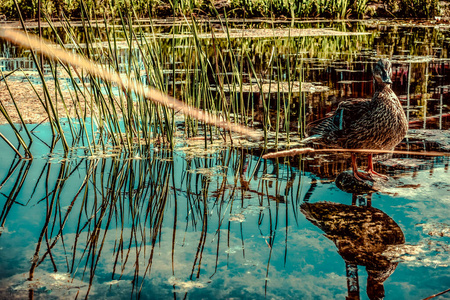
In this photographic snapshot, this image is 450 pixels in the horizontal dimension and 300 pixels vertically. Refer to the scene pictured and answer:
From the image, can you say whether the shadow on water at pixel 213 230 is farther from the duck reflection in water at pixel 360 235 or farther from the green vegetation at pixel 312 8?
the green vegetation at pixel 312 8

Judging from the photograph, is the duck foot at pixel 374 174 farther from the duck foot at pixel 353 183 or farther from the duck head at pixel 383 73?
the duck head at pixel 383 73

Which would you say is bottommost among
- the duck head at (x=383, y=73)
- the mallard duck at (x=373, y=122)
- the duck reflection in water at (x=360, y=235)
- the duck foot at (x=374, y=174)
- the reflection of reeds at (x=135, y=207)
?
the duck reflection in water at (x=360, y=235)

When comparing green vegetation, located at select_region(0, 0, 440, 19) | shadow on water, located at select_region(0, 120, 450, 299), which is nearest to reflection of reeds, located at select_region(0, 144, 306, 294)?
shadow on water, located at select_region(0, 120, 450, 299)

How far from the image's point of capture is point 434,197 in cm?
272

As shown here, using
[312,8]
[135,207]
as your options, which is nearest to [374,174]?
A: [135,207]

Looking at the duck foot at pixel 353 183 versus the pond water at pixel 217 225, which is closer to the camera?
the pond water at pixel 217 225

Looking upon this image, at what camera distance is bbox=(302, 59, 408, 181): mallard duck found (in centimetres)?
299

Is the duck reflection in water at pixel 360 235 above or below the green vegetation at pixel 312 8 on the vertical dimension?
below

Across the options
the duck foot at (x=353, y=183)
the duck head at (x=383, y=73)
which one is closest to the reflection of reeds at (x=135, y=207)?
the duck foot at (x=353, y=183)

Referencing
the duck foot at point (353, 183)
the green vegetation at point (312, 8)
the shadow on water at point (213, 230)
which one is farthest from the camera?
the green vegetation at point (312, 8)

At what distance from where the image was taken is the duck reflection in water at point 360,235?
1.95 meters

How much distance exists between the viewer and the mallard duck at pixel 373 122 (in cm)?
299

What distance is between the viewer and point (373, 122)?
3014mm

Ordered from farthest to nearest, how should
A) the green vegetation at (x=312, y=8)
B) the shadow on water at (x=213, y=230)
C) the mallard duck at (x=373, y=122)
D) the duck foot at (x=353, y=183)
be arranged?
the green vegetation at (x=312, y=8) → the mallard duck at (x=373, y=122) → the duck foot at (x=353, y=183) → the shadow on water at (x=213, y=230)
